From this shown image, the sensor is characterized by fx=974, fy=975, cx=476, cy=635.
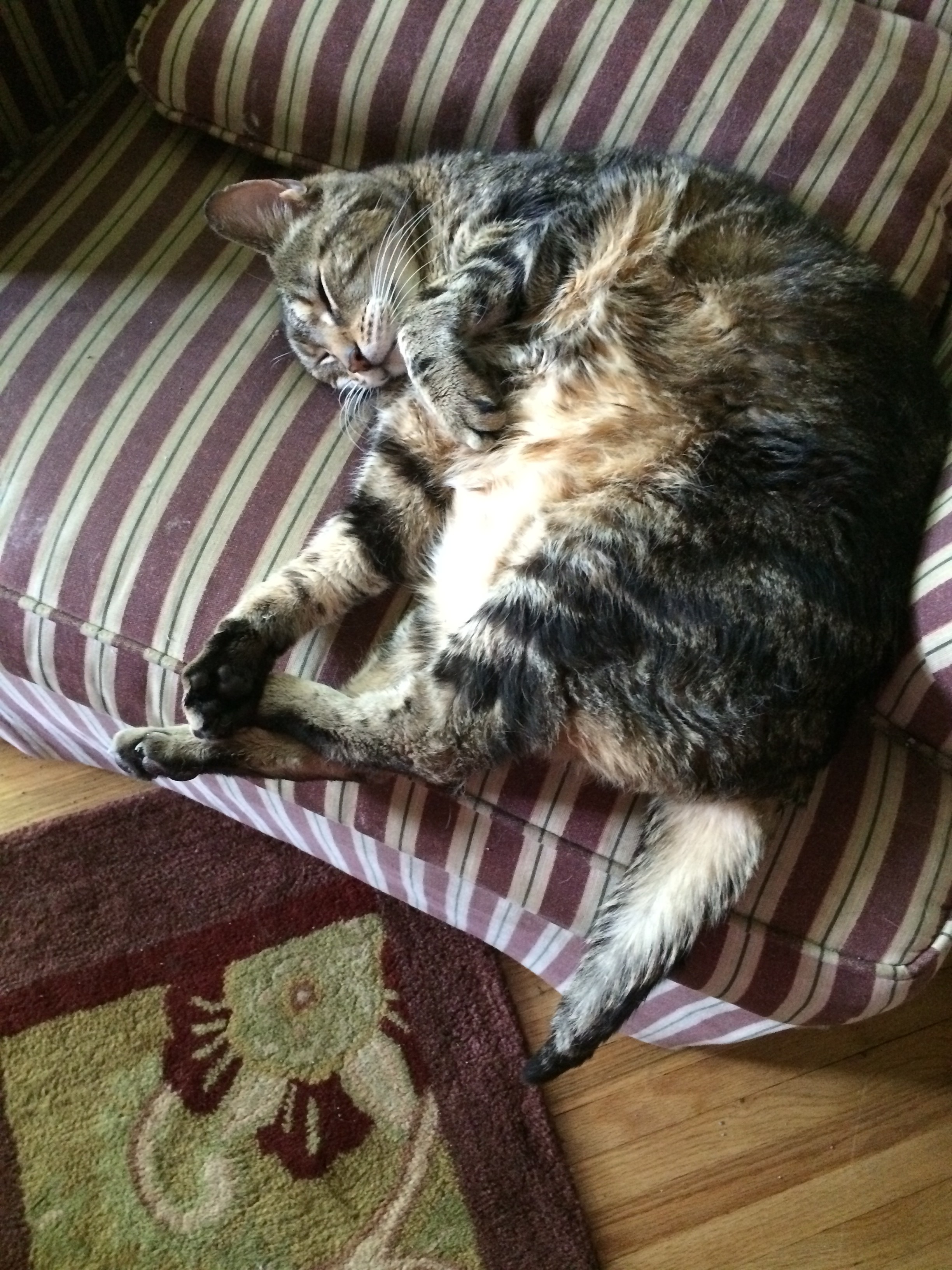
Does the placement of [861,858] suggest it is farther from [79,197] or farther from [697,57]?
[79,197]

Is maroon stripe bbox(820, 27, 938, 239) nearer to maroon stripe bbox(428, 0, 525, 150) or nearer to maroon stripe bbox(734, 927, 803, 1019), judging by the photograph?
maroon stripe bbox(428, 0, 525, 150)

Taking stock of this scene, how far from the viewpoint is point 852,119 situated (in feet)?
3.77

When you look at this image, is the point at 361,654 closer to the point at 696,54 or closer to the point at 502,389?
the point at 502,389

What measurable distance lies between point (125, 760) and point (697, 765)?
0.63 metres

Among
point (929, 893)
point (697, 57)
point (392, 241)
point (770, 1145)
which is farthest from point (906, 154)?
point (770, 1145)

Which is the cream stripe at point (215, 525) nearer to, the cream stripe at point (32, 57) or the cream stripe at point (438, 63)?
the cream stripe at point (438, 63)

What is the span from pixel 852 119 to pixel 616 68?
286mm

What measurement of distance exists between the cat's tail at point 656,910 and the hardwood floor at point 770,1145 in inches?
16.5

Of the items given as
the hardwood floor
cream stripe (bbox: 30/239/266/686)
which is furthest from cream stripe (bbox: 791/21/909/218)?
the hardwood floor

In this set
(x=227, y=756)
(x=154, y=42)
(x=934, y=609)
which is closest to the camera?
(x=934, y=609)

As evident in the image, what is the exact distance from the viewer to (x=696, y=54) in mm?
1159

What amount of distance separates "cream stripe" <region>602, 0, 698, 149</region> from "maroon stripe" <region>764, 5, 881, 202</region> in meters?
0.16

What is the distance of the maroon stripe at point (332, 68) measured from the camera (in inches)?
47.5

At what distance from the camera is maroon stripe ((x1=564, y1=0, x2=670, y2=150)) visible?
117 centimetres
